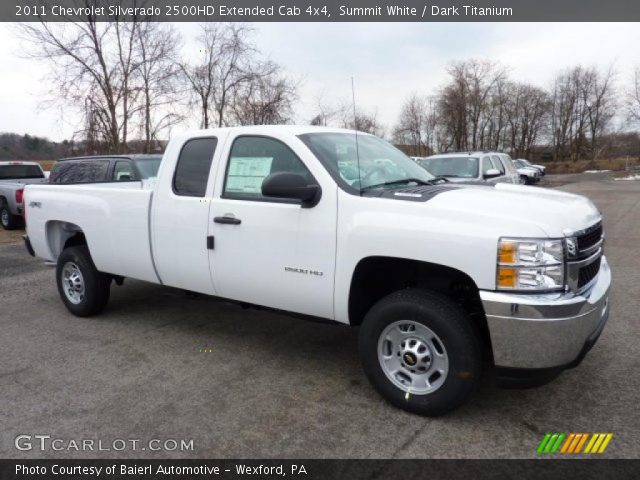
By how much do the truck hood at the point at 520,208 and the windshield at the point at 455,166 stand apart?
7.16m

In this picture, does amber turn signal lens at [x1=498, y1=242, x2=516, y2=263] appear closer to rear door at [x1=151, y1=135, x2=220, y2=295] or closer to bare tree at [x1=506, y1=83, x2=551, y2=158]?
rear door at [x1=151, y1=135, x2=220, y2=295]

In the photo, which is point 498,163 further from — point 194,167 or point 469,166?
point 194,167

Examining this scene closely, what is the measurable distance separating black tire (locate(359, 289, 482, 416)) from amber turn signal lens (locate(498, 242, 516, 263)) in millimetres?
465

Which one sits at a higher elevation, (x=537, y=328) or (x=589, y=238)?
(x=589, y=238)

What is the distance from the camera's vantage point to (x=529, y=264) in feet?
9.09

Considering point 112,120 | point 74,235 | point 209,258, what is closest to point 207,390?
point 209,258

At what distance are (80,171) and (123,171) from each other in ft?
3.94

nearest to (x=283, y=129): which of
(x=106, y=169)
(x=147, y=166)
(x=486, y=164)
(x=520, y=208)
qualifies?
(x=520, y=208)

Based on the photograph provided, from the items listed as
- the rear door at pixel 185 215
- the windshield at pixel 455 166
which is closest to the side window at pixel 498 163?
the windshield at pixel 455 166

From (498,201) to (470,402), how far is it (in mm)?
1420

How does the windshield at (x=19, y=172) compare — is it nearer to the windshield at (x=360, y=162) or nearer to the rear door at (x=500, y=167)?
the rear door at (x=500, y=167)

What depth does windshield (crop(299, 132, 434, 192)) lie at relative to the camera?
3.62 m

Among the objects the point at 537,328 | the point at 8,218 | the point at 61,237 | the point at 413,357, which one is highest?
the point at 61,237
